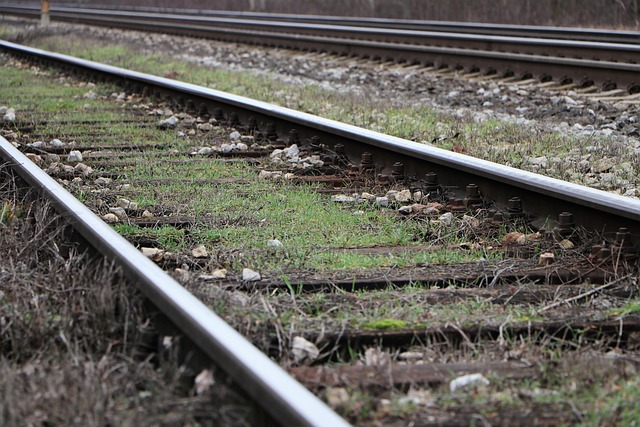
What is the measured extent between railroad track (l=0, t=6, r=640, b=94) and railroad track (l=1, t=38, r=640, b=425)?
487 cm

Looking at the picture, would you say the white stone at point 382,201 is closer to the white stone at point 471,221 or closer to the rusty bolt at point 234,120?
the white stone at point 471,221

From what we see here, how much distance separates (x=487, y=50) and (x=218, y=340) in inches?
477

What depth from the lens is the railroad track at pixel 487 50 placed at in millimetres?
10773

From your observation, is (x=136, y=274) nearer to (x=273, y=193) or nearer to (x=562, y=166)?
(x=273, y=193)

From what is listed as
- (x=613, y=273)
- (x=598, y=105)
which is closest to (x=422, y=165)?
(x=613, y=273)

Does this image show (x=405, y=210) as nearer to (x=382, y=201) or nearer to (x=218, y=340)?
(x=382, y=201)

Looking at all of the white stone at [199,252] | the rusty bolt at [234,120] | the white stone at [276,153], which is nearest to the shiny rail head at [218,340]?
the white stone at [199,252]

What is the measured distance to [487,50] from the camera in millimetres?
14094

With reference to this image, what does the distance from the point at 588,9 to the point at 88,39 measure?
1021 cm

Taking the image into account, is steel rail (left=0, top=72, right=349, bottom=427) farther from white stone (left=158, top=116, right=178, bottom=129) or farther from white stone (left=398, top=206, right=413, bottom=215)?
white stone (left=158, top=116, right=178, bottom=129)

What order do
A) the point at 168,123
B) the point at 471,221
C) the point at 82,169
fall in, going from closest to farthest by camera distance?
1. the point at 471,221
2. the point at 82,169
3. the point at 168,123

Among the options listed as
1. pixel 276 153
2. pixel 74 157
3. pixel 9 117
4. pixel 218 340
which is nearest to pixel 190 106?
pixel 9 117

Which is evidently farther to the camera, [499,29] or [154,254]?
[499,29]

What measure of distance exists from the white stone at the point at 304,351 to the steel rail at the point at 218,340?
0.27 metres
